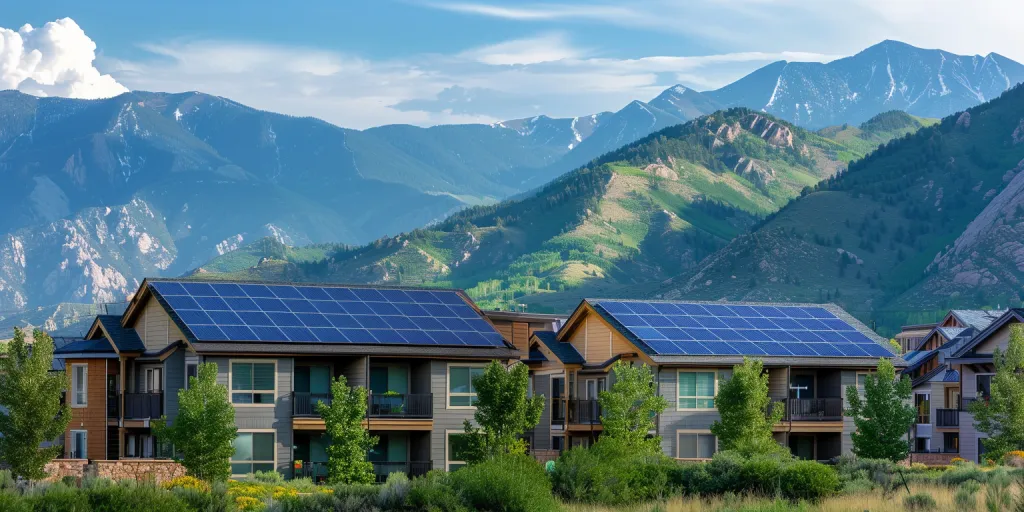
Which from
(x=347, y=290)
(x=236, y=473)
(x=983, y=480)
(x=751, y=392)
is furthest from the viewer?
(x=347, y=290)

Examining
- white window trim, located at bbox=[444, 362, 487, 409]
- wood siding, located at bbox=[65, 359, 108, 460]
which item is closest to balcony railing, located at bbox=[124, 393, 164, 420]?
wood siding, located at bbox=[65, 359, 108, 460]

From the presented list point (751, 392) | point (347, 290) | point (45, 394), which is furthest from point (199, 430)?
point (751, 392)

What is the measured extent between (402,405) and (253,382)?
6429mm

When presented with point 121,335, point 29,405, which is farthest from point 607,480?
point 121,335

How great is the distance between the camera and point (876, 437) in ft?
219

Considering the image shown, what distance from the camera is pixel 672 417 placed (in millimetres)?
67250

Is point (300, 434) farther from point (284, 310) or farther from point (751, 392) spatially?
point (751, 392)

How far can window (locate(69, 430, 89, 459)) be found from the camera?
214 feet

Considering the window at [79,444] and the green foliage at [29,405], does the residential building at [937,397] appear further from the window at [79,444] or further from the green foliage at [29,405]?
the green foliage at [29,405]

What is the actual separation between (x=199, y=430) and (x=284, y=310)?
13.5 metres

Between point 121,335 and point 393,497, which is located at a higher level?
point 121,335

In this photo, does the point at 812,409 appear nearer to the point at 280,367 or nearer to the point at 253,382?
the point at 280,367

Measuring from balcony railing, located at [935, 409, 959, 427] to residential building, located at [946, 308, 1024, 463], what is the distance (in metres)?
3.72

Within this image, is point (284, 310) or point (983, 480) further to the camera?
point (284, 310)
